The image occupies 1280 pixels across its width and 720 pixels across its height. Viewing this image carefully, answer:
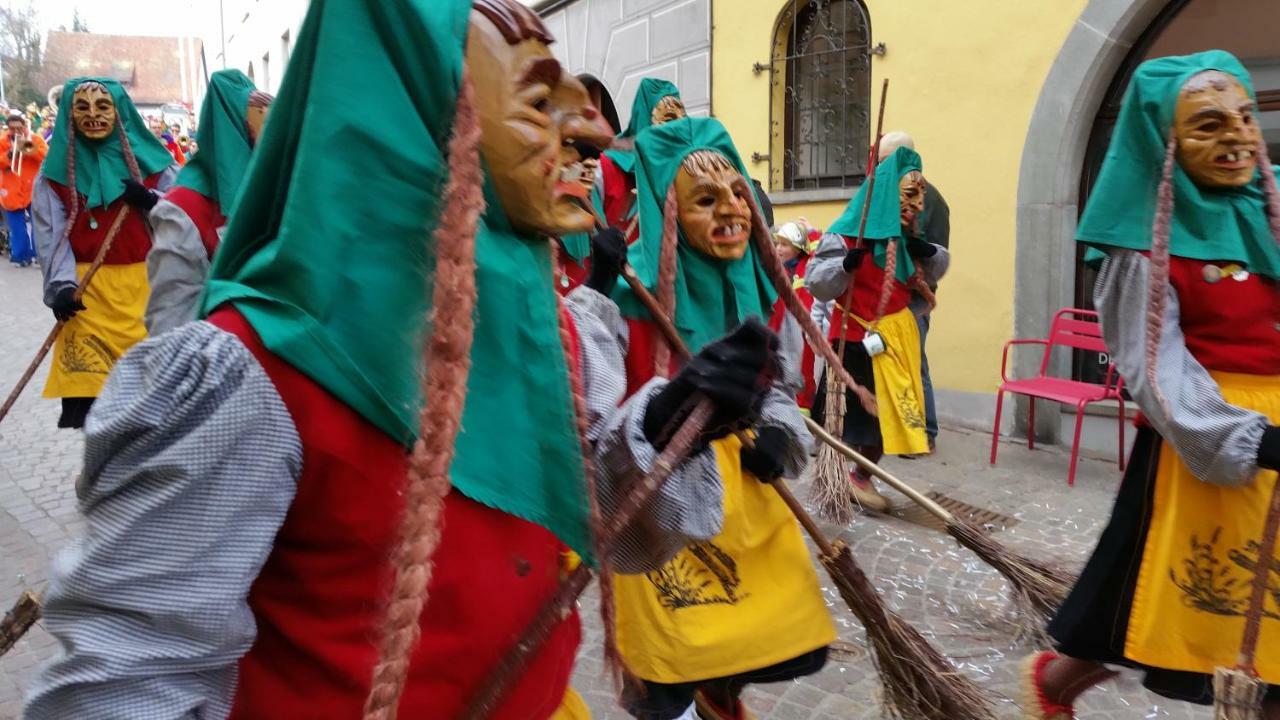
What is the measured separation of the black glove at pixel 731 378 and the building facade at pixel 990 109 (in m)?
6.10

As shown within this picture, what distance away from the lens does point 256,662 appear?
1209 millimetres

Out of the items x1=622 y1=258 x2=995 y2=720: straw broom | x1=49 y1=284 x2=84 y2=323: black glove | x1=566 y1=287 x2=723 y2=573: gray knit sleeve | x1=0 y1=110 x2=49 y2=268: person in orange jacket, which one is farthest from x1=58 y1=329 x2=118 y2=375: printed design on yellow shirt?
x1=0 y1=110 x2=49 y2=268: person in orange jacket

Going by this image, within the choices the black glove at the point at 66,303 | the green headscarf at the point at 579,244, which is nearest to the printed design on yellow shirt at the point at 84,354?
the black glove at the point at 66,303

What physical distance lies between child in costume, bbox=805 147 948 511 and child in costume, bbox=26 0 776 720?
438cm

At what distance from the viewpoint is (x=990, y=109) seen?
7168 mm

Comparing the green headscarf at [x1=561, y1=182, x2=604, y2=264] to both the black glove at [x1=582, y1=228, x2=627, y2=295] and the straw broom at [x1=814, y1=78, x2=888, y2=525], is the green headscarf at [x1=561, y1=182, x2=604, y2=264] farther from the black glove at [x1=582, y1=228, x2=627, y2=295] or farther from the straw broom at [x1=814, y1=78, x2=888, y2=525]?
the black glove at [x1=582, y1=228, x2=627, y2=295]

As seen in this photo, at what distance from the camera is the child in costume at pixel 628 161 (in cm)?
570

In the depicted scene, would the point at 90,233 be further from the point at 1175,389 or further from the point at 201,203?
the point at 1175,389

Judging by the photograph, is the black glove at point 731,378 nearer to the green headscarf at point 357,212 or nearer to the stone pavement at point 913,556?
the green headscarf at point 357,212

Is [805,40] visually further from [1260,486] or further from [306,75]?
[306,75]

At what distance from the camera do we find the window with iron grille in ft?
27.2

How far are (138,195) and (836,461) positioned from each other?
393cm

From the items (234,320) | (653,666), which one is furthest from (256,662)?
(653,666)

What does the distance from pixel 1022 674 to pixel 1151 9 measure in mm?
5142
